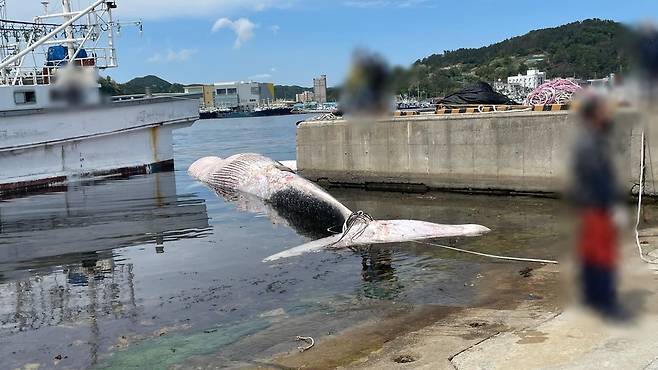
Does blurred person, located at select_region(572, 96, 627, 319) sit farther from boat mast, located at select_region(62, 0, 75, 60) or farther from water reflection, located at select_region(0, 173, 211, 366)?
boat mast, located at select_region(62, 0, 75, 60)

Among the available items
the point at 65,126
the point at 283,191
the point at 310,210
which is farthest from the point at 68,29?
the point at 310,210

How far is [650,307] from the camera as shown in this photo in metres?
9.15

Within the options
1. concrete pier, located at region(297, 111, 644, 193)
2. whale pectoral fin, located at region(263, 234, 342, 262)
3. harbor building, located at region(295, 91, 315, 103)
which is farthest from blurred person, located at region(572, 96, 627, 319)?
concrete pier, located at region(297, 111, 644, 193)

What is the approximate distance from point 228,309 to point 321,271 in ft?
10.4

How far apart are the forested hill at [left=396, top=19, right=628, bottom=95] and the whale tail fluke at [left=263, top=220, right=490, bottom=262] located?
517 inches

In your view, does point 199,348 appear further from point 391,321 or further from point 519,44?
point 519,44

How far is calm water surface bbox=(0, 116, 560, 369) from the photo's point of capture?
1107 centimetres

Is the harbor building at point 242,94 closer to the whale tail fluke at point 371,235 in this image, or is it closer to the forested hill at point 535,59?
the forested hill at point 535,59

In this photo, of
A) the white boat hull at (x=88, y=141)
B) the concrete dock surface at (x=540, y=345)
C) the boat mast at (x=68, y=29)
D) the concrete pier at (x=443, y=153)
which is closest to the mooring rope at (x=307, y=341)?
the concrete dock surface at (x=540, y=345)

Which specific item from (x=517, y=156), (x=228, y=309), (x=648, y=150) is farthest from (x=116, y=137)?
(x=648, y=150)

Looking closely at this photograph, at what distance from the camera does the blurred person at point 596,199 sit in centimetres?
104

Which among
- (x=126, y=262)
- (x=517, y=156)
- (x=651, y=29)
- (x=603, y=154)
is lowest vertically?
(x=126, y=262)

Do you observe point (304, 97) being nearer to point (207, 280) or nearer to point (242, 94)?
point (242, 94)

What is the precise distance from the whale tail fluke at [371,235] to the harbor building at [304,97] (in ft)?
35.4
